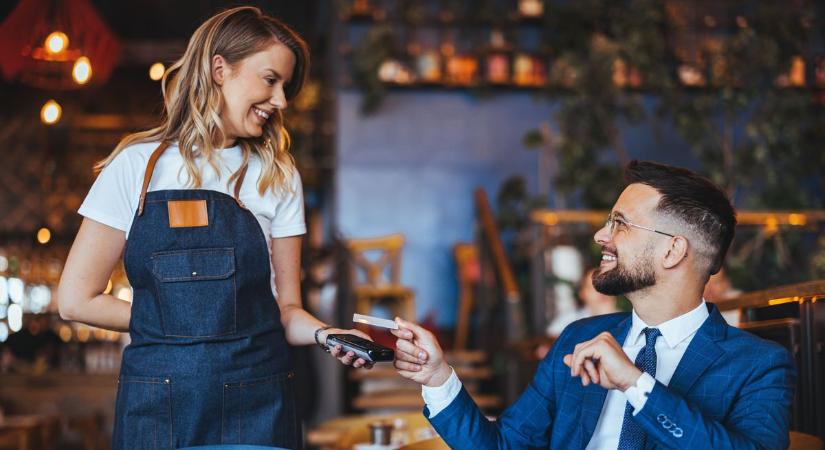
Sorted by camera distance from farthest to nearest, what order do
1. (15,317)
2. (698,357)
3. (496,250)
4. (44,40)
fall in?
(15,317) < (496,250) < (44,40) < (698,357)

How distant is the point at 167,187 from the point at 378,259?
7281mm

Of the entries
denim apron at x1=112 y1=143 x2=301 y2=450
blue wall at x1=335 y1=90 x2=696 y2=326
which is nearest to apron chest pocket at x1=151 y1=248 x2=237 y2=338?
denim apron at x1=112 y1=143 x2=301 y2=450

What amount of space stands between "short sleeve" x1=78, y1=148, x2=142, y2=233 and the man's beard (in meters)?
0.98

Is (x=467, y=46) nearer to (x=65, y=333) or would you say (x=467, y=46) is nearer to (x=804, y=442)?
(x=65, y=333)

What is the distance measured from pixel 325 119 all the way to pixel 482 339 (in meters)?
4.23

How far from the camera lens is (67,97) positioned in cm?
1060

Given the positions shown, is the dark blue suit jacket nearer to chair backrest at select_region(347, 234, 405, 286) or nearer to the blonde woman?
the blonde woman

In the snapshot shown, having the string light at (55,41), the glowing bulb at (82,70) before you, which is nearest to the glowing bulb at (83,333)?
the glowing bulb at (82,70)

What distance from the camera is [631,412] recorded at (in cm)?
194

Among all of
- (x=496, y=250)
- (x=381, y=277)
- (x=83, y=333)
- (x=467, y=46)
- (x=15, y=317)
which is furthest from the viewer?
(x=467, y=46)

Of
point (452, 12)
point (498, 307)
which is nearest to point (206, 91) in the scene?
point (498, 307)

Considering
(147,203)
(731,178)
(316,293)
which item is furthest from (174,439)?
(731,178)

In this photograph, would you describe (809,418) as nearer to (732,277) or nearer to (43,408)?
(732,277)

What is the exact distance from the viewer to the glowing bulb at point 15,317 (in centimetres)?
792
